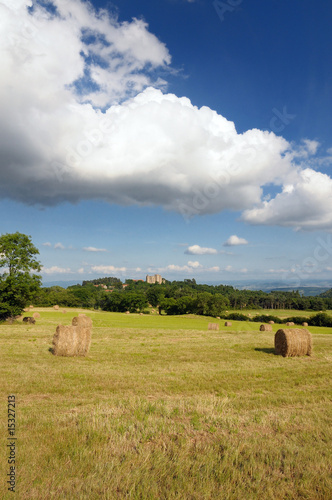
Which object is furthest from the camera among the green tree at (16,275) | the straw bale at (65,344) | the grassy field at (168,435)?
the green tree at (16,275)

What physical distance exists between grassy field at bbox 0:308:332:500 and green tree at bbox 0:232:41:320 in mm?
24717

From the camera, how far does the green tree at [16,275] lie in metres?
35.8

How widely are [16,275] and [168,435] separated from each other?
3527 cm

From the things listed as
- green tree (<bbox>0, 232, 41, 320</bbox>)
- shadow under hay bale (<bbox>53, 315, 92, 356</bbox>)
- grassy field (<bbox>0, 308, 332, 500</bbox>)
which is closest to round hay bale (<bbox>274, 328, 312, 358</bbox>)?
grassy field (<bbox>0, 308, 332, 500</bbox>)

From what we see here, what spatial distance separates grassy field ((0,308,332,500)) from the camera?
511cm

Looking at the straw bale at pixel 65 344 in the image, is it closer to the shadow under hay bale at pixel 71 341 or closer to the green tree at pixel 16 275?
the shadow under hay bale at pixel 71 341

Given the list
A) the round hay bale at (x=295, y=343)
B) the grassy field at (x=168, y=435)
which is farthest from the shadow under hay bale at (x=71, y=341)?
the round hay bale at (x=295, y=343)

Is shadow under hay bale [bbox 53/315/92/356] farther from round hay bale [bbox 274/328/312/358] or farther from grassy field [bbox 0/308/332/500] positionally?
round hay bale [bbox 274/328/312/358]

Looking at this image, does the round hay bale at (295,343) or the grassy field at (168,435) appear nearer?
the grassy field at (168,435)

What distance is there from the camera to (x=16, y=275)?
120 feet

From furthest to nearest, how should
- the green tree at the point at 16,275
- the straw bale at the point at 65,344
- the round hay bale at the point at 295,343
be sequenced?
the green tree at the point at 16,275
the round hay bale at the point at 295,343
the straw bale at the point at 65,344

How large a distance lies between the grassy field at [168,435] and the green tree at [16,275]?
24717 millimetres

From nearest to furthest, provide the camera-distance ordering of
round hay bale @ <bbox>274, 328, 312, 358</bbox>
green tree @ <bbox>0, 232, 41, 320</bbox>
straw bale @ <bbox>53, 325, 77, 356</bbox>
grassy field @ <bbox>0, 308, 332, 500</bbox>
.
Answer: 1. grassy field @ <bbox>0, 308, 332, 500</bbox>
2. straw bale @ <bbox>53, 325, 77, 356</bbox>
3. round hay bale @ <bbox>274, 328, 312, 358</bbox>
4. green tree @ <bbox>0, 232, 41, 320</bbox>

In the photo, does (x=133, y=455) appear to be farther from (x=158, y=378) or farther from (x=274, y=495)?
(x=158, y=378)
